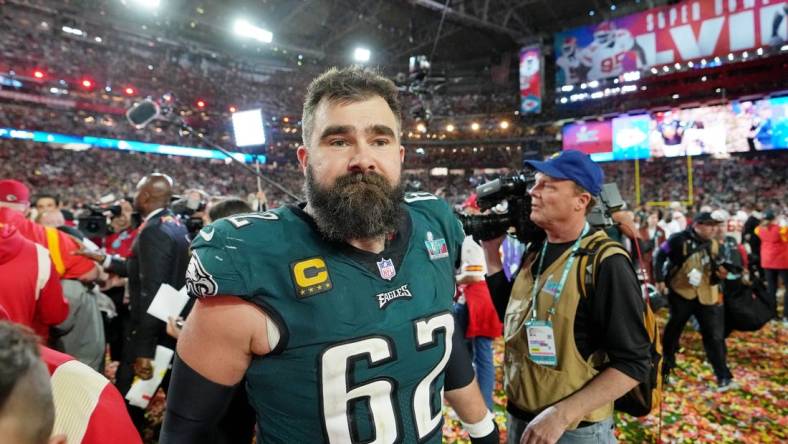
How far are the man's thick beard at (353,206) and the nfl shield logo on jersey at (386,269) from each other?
0.09 metres

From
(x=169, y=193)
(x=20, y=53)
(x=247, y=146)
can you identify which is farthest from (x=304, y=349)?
(x=20, y=53)

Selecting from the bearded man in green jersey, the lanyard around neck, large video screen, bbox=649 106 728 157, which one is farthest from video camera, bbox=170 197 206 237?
large video screen, bbox=649 106 728 157

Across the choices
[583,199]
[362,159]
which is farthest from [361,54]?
[362,159]

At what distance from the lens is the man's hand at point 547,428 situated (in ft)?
4.97

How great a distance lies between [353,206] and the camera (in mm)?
1162

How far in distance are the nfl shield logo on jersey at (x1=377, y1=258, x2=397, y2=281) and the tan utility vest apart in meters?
4.37

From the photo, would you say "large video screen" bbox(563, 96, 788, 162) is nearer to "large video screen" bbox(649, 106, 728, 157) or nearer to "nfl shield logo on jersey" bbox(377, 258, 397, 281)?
"large video screen" bbox(649, 106, 728, 157)

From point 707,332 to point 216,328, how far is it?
5.14 meters

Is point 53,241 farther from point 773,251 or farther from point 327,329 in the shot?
point 773,251

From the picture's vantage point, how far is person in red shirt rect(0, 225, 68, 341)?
218 centimetres

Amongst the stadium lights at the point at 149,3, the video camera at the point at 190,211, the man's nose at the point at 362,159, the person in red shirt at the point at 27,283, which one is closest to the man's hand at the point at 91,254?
the person in red shirt at the point at 27,283

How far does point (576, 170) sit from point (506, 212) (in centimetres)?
39

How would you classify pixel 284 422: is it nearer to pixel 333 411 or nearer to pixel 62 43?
pixel 333 411

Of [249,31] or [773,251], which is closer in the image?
[773,251]
